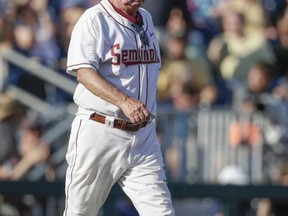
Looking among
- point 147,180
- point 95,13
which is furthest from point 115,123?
point 95,13

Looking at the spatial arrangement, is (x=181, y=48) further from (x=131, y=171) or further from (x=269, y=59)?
(x=131, y=171)

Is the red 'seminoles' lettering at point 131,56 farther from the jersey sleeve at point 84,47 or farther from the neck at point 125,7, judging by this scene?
the neck at point 125,7

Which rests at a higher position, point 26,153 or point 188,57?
point 188,57

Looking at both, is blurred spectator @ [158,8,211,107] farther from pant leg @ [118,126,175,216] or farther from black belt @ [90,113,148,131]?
black belt @ [90,113,148,131]

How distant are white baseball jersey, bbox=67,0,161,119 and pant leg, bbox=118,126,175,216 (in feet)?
0.82

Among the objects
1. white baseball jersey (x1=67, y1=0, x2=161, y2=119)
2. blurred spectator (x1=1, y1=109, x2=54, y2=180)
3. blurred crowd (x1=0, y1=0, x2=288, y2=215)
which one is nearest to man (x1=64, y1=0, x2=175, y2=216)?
white baseball jersey (x1=67, y1=0, x2=161, y2=119)

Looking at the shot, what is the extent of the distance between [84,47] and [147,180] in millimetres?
973

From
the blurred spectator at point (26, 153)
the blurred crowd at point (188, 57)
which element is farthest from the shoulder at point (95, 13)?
the blurred spectator at point (26, 153)

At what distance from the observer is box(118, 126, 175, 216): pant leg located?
19.8 ft

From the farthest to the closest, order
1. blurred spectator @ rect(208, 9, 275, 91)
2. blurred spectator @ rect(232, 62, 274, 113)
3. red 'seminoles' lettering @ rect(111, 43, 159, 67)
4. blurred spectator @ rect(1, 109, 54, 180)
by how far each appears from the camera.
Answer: blurred spectator @ rect(208, 9, 275, 91), blurred spectator @ rect(1, 109, 54, 180), blurred spectator @ rect(232, 62, 274, 113), red 'seminoles' lettering @ rect(111, 43, 159, 67)

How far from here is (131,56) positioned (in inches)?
236

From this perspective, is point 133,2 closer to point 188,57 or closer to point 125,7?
point 125,7

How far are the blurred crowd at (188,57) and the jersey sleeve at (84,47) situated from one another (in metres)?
3.94

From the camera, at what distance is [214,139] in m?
9.73
